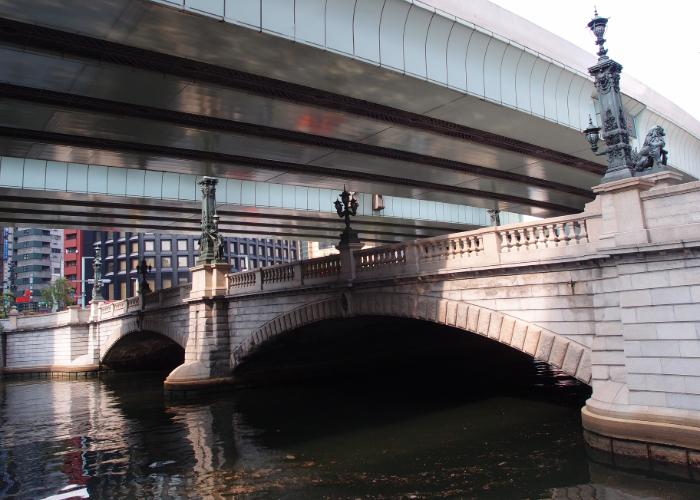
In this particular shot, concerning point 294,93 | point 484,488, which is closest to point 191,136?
point 294,93

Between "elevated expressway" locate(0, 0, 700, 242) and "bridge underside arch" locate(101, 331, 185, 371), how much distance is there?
2044cm

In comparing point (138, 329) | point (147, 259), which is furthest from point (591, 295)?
point (147, 259)

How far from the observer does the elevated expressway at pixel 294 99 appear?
1250cm

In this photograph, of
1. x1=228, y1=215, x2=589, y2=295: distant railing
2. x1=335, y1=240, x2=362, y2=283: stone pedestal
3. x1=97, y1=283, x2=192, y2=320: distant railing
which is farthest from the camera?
x1=97, y1=283, x2=192, y2=320: distant railing

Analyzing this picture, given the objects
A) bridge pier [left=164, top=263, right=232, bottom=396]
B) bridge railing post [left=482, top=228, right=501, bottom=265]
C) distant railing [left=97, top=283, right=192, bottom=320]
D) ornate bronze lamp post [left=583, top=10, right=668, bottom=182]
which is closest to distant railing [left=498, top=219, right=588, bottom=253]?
bridge railing post [left=482, top=228, right=501, bottom=265]

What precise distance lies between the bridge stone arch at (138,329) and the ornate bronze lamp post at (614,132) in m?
24.7

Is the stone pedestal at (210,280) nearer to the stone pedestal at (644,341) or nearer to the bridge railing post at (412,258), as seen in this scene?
the bridge railing post at (412,258)

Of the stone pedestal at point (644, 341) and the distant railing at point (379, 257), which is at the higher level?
the distant railing at point (379, 257)

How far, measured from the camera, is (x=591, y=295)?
13047 mm

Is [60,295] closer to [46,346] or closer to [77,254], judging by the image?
[77,254]

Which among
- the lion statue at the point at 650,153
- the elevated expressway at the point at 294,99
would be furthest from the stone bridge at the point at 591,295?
the elevated expressway at the point at 294,99

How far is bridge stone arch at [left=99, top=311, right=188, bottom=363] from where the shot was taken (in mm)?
32094

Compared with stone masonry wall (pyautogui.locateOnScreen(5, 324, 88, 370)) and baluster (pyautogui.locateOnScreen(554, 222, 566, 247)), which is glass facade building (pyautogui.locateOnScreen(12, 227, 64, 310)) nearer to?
stone masonry wall (pyautogui.locateOnScreen(5, 324, 88, 370))

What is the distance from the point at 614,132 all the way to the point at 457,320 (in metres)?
6.71
